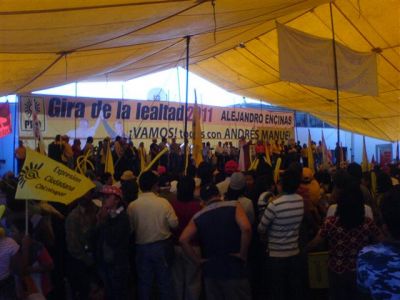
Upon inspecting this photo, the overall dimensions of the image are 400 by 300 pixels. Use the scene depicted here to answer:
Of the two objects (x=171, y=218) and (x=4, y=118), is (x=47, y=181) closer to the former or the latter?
(x=171, y=218)

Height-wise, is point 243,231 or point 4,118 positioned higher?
point 4,118

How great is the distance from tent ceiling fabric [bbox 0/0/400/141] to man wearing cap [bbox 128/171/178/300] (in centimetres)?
228

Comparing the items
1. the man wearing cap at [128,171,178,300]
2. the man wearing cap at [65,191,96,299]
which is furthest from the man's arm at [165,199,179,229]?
the man wearing cap at [65,191,96,299]

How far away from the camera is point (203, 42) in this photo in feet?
31.9

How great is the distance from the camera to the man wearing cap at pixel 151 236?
3850 mm

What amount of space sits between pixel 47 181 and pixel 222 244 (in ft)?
4.74

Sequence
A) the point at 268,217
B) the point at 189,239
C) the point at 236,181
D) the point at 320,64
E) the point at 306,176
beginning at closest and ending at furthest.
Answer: the point at 189,239 → the point at 268,217 → the point at 236,181 → the point at 306,176 → the point at 320,64

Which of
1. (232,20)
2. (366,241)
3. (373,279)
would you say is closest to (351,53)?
(232,20)

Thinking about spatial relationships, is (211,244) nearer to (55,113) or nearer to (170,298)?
(170,298)

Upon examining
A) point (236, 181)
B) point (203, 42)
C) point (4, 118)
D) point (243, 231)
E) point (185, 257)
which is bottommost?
point (185, 257)

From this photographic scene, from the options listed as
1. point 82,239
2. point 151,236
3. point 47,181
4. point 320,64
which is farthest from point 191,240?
point 320,64

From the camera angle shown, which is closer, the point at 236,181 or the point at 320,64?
the point at 236,181

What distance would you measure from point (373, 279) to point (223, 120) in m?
15.5

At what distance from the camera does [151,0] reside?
487 cm
